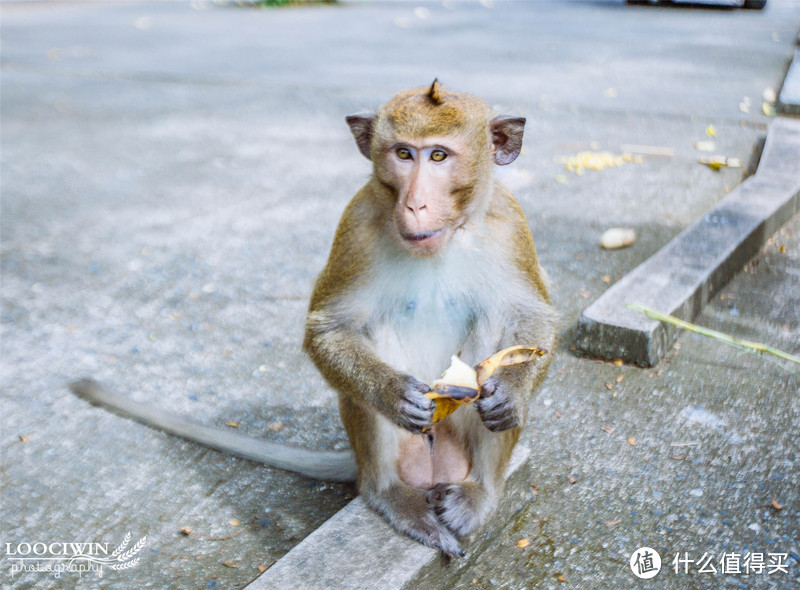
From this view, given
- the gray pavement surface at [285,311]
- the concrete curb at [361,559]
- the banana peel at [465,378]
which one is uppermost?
the banana peel at [465,378]

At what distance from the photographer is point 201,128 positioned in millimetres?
7055

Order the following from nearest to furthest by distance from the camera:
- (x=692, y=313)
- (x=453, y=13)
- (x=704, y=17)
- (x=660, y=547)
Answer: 1. (x=660, y=547)
2. (x=692, y=313)
3. (x=704, y=17)
4. (x=453, y=13)

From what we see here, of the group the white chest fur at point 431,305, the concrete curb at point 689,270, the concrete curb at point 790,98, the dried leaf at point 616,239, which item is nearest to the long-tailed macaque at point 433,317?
the white chest fur at point 431,305

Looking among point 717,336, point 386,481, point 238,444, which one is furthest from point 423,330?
point 717,336

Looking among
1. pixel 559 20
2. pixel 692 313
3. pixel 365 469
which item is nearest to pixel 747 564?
pixel 365 469

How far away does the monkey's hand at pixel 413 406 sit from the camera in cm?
214

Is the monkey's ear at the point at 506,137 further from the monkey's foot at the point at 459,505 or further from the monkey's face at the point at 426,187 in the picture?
the monkey's foot at the point at 459,505

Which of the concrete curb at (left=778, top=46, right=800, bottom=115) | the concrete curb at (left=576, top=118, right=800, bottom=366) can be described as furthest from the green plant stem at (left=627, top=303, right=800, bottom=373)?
the concrete curb at (left=778, top=46, right=800, bottom=115)

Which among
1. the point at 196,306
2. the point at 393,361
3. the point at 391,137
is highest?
the point at 391,137

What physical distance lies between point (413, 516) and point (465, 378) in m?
0.43

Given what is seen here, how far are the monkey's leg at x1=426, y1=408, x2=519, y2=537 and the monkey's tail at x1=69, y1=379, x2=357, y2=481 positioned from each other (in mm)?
363

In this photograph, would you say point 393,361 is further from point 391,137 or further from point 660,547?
point 660,547

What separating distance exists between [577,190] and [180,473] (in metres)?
3.39

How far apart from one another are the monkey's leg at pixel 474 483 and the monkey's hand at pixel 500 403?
17 centimetres
